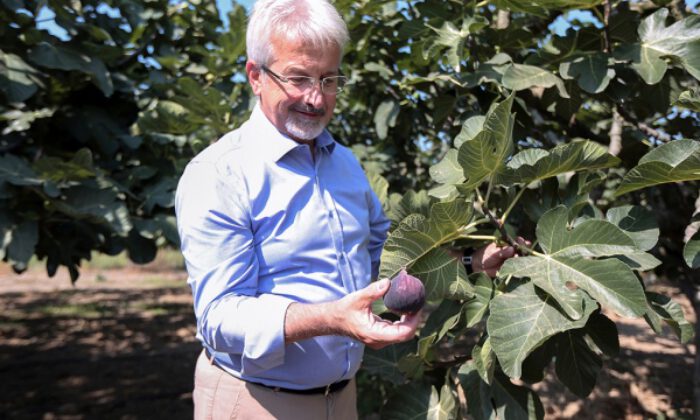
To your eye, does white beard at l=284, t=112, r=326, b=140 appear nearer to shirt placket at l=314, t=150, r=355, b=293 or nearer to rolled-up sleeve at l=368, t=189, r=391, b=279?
shirt placket at l=314, t=150, r=355, b=293

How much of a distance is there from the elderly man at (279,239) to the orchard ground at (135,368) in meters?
2.54

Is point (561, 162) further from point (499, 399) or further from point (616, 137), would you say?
point (616, 137)

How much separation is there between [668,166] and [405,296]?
1.78ft

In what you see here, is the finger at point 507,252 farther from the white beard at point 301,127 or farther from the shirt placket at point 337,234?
Result: the white beard at point 301,127

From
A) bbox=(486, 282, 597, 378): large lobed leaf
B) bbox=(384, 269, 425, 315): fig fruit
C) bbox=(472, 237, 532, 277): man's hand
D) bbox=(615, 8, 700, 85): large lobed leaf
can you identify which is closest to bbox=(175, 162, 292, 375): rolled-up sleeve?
bbox=(384, 269, 425, 315): fig fruit

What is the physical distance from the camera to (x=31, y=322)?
7625 millimetres

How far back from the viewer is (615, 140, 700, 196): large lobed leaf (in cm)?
113

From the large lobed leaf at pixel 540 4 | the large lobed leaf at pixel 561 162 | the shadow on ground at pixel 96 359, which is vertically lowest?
the shadow on ground at pixel 96 359

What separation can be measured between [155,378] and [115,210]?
10.3ft

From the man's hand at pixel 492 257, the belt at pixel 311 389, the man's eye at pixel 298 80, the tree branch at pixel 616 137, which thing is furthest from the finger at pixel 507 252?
the tree branch at pixel 616 137

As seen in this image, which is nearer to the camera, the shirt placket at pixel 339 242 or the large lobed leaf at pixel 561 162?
the large lobed leaf at pixel 561 162

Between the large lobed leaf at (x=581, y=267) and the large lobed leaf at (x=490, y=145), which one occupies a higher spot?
the large lobed leaf at (x=490, y=145)

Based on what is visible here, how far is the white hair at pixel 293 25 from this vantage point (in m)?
1.20

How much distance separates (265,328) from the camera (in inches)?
44.1
